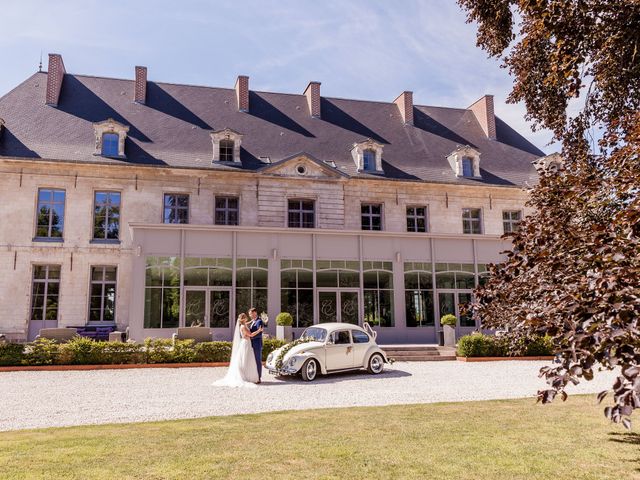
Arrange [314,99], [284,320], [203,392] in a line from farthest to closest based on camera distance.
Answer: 1. [314,99]
2. [284,320]
3. [203,392]

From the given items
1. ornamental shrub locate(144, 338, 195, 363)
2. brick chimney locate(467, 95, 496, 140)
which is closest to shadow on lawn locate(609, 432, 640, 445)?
ornamental shrub locate(144, 338, 195, 363)

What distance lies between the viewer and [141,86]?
86.6 feet

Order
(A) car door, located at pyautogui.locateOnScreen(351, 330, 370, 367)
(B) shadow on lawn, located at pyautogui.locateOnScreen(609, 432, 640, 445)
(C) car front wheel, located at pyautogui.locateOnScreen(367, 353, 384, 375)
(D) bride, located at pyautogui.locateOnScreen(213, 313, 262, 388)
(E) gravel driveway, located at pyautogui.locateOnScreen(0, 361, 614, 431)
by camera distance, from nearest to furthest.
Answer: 1. (B) shadow on lawn, located at pyautogui.locateOnScreen(609, 432, 640, 445)
2. (E) gravel driveway, located at pyautogui.locateOnScreen(0, 361, 614, 431)
3. (D) bride, located at pyautogui.locateOnScreen(213, 313, 262, 388)
4. (A) car door, located at pyautogui.locateOnScreen(351, 330, 370, 367)
5. (C) car front wheel, located at pyautogui.locateOnScreen(367, 353, 384, 375)

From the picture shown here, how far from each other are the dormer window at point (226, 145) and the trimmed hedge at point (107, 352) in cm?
1164

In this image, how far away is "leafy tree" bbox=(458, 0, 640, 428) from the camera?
2.79 m

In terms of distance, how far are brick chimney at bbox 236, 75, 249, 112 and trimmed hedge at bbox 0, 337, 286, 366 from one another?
16.6m

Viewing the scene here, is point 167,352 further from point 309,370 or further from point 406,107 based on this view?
point 406,107

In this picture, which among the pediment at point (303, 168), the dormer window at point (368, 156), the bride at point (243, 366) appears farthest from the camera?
the dormer window at point (368, 156)

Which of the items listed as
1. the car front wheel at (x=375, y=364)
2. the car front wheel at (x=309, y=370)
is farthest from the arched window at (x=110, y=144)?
the car front wheel at (x=375, y=364)

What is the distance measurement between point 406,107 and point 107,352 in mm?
22942

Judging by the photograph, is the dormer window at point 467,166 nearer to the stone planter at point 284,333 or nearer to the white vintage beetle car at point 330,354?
the stone planter at point 284,333

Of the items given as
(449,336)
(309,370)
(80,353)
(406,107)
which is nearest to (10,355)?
(80,353)

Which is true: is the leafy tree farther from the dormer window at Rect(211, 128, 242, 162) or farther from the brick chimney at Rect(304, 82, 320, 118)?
the brick chimney at Rect(304, 82, 320, 118)

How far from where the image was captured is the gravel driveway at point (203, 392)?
8102 millimetres
